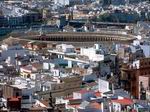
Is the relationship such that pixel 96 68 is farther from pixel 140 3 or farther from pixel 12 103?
pixel 140 3

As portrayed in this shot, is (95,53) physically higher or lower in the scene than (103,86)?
lower

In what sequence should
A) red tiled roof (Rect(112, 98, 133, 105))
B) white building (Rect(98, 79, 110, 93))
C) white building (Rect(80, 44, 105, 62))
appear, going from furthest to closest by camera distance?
white building (Rect(80, 44, 105, 62)) < white building (Rect(98, 79, 110, 93)) < red tiled roof (Rect(112, 98, 133, 105))

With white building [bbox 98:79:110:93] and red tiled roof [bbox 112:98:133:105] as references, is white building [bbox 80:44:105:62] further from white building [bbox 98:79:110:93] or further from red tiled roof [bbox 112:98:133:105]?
red tiled roof [bbox 112:98:133:105]

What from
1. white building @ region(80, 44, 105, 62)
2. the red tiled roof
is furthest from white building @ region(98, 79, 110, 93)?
white building @ region(80, 44, 105, 62)

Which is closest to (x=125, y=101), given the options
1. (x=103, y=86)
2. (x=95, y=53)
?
(x=103, y=86)

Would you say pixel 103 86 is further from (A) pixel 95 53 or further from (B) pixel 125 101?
(A) pixel 95 53

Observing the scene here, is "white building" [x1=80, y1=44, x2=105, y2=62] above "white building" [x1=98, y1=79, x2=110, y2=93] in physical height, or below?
below

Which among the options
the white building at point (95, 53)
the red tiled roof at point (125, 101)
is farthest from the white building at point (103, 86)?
the white building at point (95, 53)

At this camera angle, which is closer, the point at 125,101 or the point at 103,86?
the point at 125,101

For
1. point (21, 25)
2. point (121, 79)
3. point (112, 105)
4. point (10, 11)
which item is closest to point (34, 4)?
point (10, 11)

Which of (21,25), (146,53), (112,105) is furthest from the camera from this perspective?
(21,25)

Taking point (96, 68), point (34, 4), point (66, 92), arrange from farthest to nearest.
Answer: point (34, 4) → point (96, 68) → point (66, 92)
